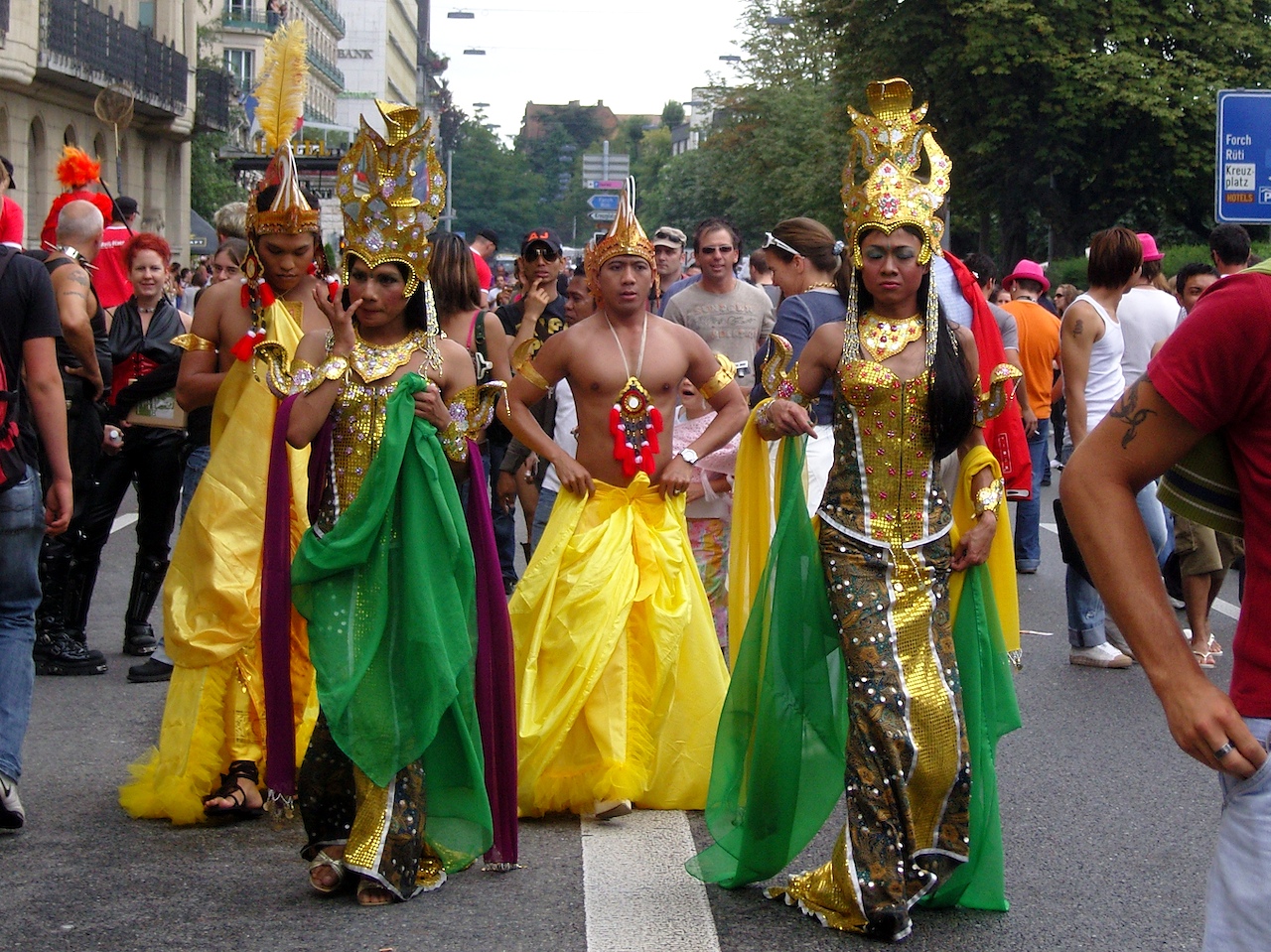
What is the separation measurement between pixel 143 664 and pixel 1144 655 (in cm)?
623

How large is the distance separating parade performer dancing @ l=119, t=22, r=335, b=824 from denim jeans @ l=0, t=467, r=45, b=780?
0.55 metres

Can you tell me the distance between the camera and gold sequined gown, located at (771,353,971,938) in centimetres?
455

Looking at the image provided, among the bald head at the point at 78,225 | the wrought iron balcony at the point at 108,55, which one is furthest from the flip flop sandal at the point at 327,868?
the wrought iron balcony at the point at 108,55

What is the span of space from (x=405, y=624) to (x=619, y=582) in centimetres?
128

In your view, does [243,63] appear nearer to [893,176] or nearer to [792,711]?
[893,176]

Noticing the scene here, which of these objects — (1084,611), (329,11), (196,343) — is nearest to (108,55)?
(1084,611)

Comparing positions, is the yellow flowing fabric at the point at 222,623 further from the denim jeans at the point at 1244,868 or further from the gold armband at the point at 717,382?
the denim jeans at the point at 1244,868

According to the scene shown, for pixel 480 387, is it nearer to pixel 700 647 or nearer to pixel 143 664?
pixel 700 647

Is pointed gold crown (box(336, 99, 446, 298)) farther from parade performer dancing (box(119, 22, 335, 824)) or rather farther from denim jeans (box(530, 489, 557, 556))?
denim jeans (box(530, 489, 557, 556))

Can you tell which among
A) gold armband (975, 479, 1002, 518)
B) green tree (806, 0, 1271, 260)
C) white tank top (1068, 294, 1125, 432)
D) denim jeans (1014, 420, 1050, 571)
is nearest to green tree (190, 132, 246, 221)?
green tree (806, 0, 1271, 260)

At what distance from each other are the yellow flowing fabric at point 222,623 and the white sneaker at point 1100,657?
422cm

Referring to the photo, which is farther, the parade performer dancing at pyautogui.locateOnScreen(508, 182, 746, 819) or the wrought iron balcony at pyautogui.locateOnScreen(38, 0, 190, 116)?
the wrought iron balcony at pyautogui.locateOnScreen(38, 0, 190, 116)

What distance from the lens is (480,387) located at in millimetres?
5172

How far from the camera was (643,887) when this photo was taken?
5004mm
